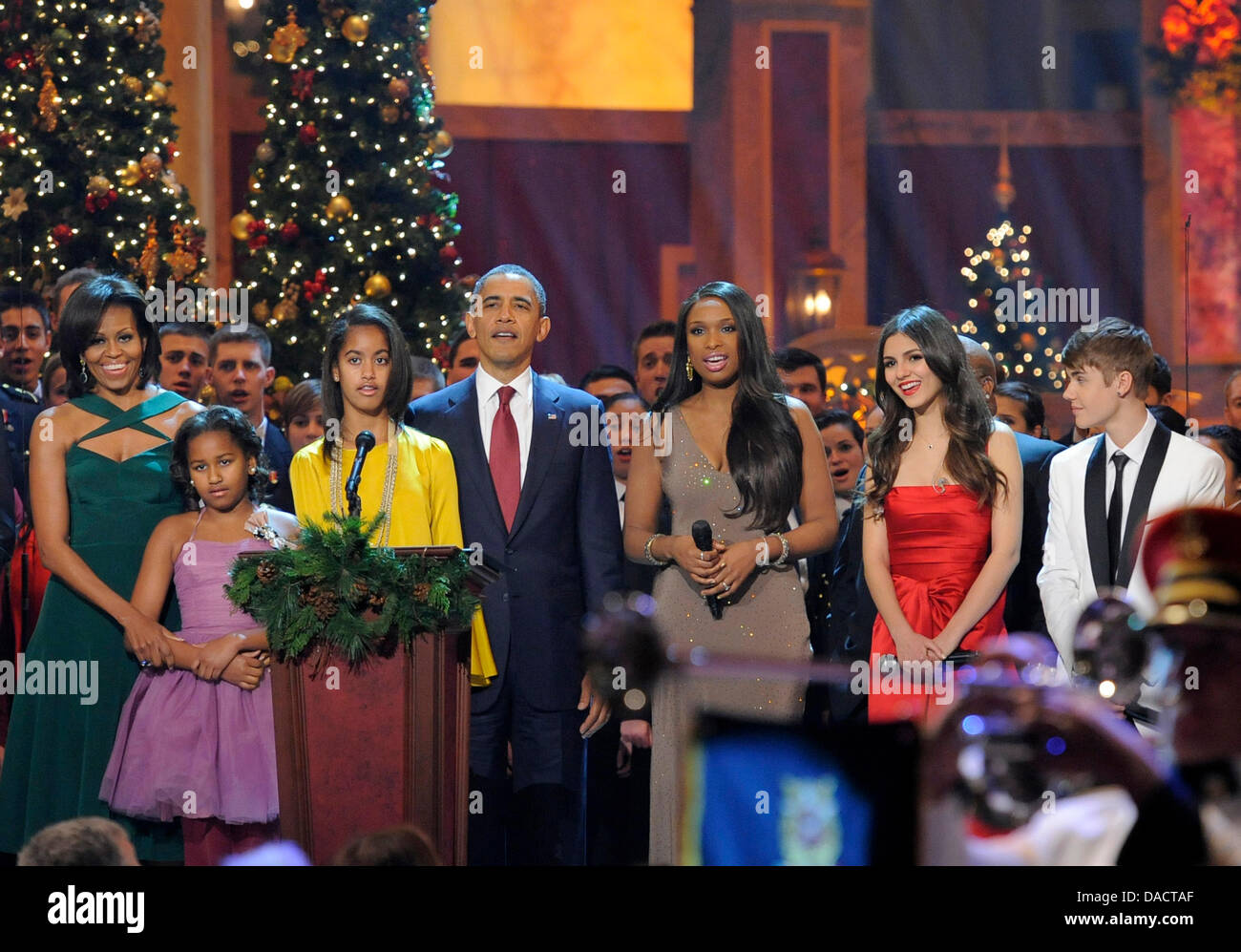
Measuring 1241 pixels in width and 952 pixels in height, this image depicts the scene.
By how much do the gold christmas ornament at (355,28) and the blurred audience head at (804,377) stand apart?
363 centimetres

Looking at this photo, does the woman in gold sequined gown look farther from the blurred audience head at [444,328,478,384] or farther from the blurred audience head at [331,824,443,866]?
the blurred audience head at [444,328,478,384]

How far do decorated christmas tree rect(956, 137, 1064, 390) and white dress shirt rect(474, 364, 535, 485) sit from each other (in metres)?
7.17

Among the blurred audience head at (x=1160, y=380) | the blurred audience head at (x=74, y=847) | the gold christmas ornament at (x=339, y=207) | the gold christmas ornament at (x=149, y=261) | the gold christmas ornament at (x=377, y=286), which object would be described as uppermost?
the gold christmas ornament at (x=339, y=207)

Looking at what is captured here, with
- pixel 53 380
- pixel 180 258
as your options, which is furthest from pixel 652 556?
pixel 180 258

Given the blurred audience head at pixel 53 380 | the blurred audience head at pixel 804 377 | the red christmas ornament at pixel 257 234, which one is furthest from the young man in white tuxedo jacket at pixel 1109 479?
the red christmas ornament at pixel 257 234

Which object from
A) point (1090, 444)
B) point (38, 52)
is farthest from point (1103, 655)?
point (38, 52)

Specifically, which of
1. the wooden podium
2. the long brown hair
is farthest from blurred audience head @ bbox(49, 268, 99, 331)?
the long brown hair

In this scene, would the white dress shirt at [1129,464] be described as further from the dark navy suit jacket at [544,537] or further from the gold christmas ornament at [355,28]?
the gold christmas ornament at [355,28]

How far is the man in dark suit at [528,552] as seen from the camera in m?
4.14

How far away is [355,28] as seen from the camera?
8172mm

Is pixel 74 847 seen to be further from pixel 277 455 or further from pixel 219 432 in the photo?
pixel 277 455

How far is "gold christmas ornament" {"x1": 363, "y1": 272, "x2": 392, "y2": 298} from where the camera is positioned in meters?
8.16
